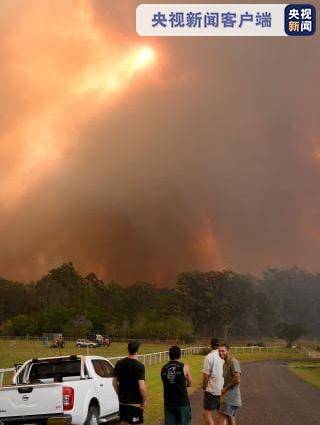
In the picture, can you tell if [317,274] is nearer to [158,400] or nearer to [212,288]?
[212,288]

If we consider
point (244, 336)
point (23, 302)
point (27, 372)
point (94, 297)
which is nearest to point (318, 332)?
point (244, 336)

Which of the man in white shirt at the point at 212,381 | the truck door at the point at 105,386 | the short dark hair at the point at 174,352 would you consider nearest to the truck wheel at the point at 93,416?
the truck door at the point at 105,386

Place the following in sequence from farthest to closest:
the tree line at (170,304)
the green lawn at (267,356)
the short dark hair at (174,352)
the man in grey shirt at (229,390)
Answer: the tree line at (170,304), the green lawn at (267,356), the man in grey shirt at (229,390), the short dark hair at (174,352)

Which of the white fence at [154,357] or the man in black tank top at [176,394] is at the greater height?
the man in black tank top at [176,394]

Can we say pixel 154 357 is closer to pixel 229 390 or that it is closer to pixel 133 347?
pixel 229 390

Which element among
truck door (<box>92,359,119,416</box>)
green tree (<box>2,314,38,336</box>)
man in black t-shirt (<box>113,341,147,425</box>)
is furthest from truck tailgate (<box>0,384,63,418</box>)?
green tree (<box>2,314,38,336</box>)

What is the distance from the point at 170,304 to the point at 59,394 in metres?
140

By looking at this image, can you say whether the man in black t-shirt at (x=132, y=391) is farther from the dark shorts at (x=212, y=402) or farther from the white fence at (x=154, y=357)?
the white fence at (x=154, y=357)

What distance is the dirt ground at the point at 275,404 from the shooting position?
16375mm

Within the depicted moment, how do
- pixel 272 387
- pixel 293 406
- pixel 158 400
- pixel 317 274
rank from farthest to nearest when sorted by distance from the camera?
1. pixel 317 274
2. pixel 272 387
3. pixel 158 400
4. pixel 293 406

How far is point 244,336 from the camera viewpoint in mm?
156875

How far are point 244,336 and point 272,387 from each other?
131704mm

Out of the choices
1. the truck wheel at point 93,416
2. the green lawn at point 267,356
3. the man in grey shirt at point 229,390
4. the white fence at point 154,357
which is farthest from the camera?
the green lawn at point 267,356

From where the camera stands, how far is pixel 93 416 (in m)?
13.6
